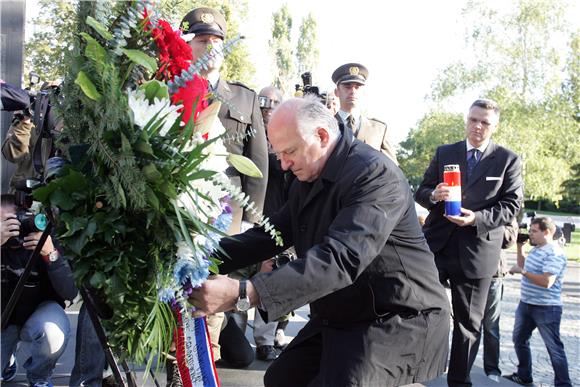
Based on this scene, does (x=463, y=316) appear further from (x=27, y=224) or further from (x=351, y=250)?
A: (x=27, y=224)

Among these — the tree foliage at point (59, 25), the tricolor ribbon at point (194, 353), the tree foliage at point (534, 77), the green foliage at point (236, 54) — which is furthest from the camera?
the tree foliage at point (534, 77)

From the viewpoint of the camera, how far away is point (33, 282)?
4.56 meters

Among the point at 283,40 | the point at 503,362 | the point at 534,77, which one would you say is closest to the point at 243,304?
the point at 503,362

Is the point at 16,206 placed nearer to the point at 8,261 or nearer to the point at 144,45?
the point at 8,261

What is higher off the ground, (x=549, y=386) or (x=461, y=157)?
(x=461, y=157)

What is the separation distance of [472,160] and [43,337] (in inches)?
137

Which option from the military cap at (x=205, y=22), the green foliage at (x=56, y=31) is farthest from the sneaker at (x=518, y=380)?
the green foliage at (x=56, y=31)

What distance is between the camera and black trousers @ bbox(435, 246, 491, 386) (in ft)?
16.7

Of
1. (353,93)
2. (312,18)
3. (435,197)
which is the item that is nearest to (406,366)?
(435,197)

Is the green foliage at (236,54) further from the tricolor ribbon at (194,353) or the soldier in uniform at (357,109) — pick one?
the tricolor ribbon at (194,353)

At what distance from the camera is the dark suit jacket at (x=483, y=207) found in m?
5.17

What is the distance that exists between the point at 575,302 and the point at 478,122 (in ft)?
24.1

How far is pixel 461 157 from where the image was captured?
549cm

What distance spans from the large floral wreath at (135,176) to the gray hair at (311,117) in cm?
57
